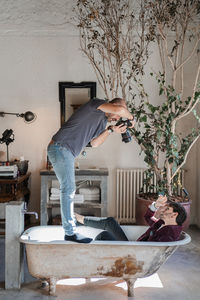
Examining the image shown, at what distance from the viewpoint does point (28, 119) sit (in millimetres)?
4160

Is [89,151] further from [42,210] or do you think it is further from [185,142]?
[185,142]

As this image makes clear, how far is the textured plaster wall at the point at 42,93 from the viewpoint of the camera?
166 inches

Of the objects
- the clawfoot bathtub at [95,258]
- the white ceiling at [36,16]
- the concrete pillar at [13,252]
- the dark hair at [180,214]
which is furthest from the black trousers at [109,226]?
the white ceiling at [36,16]

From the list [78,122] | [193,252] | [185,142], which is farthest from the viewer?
[185,142]

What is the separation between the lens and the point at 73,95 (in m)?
4.21

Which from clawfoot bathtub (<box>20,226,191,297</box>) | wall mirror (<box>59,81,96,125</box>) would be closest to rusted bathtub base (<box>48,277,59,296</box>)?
clawfoot bathtub (<box>20,226,191,297</box>)

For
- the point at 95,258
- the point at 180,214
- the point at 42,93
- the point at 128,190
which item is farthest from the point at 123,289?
the point at 42,93

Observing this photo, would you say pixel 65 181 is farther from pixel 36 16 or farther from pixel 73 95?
pixel 36 16

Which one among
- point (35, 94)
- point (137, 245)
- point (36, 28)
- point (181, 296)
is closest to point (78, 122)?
point (137, 245)

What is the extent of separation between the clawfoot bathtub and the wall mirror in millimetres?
2285

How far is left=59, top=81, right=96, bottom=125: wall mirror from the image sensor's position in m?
4.19

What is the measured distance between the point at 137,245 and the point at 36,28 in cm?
326

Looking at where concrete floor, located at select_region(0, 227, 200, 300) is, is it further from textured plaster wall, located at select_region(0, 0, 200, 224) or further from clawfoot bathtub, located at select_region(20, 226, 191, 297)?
textured plaster wall, located at select_region(0, 0, 200, 224)

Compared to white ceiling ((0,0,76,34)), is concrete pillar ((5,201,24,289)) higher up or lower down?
lower down
